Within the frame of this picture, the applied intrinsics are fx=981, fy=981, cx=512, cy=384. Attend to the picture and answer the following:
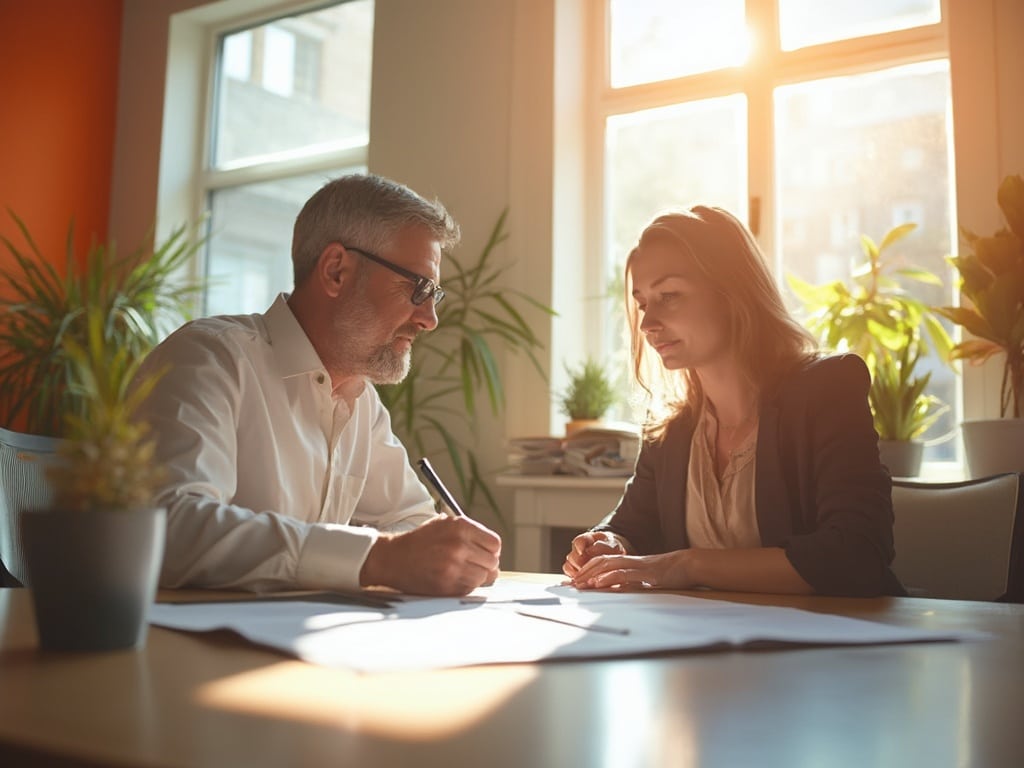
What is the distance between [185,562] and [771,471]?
101cm

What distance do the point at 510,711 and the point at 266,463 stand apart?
1.12m

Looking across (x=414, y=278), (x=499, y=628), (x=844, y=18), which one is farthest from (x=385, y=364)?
(x=844, y=18)

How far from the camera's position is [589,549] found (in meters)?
1.66

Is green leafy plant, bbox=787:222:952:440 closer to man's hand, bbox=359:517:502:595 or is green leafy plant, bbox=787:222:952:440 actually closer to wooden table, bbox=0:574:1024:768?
man's hand, bbox=359:517:502:595

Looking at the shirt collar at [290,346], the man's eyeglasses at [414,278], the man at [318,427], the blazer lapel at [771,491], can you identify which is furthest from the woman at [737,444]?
the shirt collar at [290,346]

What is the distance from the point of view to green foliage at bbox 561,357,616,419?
132 inches

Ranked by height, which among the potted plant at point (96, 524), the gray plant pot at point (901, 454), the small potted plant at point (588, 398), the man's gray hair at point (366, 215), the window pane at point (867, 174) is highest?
the window pane at point (867, 174)

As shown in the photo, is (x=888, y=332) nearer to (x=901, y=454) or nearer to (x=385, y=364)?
(x=901, y=454)

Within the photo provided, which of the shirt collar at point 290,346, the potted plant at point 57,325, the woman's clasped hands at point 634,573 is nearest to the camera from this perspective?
the woman's clasped hands at point 634,573

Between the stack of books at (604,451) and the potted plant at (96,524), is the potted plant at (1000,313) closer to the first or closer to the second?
the stack of books at (604,451)

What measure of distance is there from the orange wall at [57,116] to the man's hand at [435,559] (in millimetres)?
3828

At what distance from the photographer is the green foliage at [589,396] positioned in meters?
3.35

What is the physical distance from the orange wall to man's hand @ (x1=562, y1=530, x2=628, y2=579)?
3.59 metres

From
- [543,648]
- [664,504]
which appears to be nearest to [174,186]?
[664,504]
